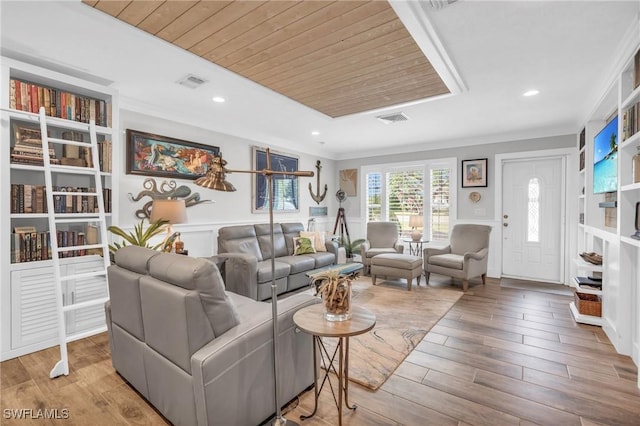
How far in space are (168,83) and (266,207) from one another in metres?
2.59

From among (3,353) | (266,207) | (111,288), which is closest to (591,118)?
(266,207)

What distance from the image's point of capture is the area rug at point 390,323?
7.64 ft

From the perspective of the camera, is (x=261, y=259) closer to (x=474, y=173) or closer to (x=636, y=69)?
(x=474, y=173)

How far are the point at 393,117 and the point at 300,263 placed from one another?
93.3 inches

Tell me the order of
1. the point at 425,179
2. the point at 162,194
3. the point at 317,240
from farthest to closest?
the point at 425,179, the point at 317,240, the point at 162,194

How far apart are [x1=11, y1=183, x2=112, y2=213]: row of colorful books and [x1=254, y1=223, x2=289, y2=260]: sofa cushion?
2018 millimetres

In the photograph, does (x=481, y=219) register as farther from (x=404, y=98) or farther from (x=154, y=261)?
(x=154, y=261)

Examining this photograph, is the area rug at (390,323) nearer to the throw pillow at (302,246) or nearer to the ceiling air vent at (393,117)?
the throw pillow at (302,246)

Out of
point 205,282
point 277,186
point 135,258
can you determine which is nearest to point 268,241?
point 277,186

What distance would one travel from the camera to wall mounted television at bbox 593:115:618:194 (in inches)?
108

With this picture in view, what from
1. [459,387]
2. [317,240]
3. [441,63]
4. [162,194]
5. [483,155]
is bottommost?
[459,387]

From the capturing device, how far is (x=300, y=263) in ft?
14.2

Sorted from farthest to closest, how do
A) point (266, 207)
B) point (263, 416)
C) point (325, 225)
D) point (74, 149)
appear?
point (325, 225) < point (266, 207) < point (74, 149) < point (263, 416)

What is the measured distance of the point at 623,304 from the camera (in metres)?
2.50
